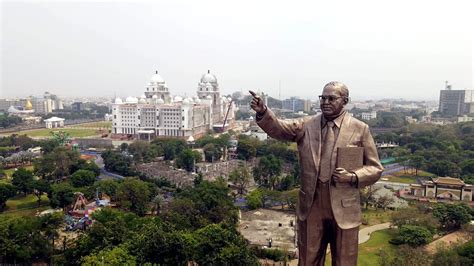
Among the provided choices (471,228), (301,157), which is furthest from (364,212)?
(301,157)

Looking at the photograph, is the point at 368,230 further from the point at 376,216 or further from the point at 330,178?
the point at 330,178

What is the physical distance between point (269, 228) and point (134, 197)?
10.3 meters

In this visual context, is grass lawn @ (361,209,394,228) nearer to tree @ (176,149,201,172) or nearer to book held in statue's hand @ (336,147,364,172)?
tree @ (176,149,201,172)

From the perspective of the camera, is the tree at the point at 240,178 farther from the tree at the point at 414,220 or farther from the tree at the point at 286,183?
the tree at the point at 414,220

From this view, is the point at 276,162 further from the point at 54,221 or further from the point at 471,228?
the point at 54,221

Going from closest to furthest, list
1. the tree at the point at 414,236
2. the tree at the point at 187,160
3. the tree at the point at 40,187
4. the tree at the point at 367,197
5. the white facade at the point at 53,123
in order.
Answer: the tree at the point at 414,236 < the tree at the point at 40,187 < the tree at the point at 367,197 < the tree at the point at 187,160 < the white facade at the point at 53,123

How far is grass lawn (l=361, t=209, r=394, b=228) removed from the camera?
30.4m

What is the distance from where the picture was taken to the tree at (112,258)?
15609 millimetres

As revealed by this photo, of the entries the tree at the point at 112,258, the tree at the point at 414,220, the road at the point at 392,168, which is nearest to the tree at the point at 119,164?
the tree at the point at 414,220

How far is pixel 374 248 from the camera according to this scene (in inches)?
980

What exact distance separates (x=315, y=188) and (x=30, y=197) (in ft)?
118

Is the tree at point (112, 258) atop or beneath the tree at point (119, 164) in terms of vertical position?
atop

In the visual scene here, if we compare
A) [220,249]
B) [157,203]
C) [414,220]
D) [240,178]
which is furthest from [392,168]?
[220,249]

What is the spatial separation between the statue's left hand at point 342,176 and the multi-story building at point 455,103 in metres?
141
